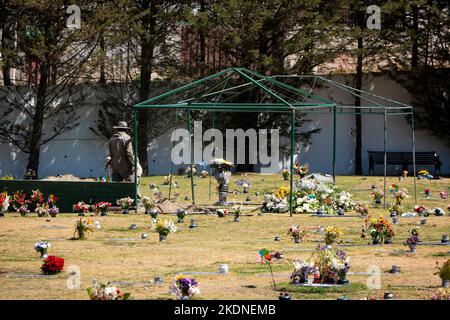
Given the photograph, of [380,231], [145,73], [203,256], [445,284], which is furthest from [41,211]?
[145,73]

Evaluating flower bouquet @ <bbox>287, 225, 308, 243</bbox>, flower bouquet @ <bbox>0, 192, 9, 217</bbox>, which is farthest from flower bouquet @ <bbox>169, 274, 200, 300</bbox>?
flower bouquet @ <bbox>0, 192, 9, 217</bbox>

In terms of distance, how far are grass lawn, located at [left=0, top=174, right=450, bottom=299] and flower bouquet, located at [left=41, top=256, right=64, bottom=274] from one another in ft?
0.67

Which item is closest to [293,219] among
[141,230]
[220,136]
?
[141,230]

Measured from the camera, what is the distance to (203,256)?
16047 millimetres

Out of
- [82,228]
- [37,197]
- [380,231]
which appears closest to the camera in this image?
[380,231]

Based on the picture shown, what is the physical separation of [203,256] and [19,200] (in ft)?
29.4

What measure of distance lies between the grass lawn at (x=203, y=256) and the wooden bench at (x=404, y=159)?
14943 mm

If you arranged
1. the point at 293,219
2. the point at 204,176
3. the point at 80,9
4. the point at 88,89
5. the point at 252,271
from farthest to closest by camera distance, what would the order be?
the point at 88,89 < the point at 80,9 < the point at 204,176 < the point at 293,219 < the point at 252,271

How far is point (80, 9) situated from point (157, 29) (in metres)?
3.46

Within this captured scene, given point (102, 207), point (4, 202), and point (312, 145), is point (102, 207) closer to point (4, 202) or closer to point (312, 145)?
point (4, 202)

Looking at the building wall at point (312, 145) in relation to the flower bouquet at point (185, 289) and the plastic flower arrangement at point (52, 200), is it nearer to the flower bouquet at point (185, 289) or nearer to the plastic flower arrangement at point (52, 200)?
the plastic flower arrangement at point (52, 200)

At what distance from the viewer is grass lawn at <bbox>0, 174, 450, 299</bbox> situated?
12.6m

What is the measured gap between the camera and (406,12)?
39938mm

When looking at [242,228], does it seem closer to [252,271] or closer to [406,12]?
[252,271]
